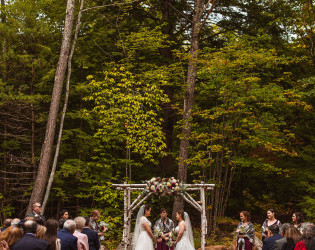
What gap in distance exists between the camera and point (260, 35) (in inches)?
564

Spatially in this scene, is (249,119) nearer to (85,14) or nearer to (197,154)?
(197,154)

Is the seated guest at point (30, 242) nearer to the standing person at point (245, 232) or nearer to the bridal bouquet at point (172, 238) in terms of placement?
the standing person at point (245, 232)

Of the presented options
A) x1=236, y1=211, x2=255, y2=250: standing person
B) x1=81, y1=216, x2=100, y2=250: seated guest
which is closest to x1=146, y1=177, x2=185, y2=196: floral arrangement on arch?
x1=236, y1=211, x2=255, y2=250: standing person

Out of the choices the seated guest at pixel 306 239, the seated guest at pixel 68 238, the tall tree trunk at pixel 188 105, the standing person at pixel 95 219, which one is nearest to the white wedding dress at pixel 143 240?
the standing person at pixel 95 219

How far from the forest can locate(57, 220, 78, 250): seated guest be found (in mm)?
6475

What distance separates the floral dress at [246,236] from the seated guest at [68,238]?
15.0ft

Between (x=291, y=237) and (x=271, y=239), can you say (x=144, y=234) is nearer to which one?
(x=271, y=239)

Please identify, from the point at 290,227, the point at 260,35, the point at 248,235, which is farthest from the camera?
the point at 260,35

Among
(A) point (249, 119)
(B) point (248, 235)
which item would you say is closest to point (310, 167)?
(A) point (249, 119)

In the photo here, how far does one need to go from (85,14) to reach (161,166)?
7.68m

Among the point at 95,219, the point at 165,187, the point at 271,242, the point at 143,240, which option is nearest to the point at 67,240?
the point at 95,219

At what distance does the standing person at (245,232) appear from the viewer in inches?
322

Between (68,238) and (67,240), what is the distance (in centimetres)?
3

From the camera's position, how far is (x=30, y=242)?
428 centimetres
